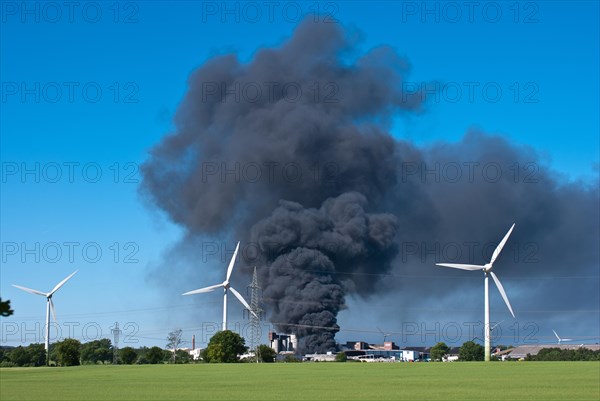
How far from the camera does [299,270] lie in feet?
406

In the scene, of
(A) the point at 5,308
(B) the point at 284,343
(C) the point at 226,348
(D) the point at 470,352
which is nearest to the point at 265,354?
(C) the point at 226,348

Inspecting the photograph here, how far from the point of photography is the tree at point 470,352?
412 feet

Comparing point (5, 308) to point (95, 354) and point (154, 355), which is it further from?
point (95, 354)

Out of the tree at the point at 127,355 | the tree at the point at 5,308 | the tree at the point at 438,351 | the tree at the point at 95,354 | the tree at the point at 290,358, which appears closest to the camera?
the tree at the point at 5,308

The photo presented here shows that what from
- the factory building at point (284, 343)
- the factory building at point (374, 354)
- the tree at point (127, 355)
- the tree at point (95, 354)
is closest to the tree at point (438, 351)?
the factory building at point (374, 354)

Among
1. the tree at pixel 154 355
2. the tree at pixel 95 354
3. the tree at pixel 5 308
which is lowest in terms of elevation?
the tree at pixel 95 354

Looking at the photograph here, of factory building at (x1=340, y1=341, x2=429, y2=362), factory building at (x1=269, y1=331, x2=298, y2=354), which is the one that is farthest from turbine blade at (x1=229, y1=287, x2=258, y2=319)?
factory building at (x1=340, y1=341, x2=429, y2=362)

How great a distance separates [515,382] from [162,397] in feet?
66.6

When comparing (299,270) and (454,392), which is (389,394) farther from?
(299,270)

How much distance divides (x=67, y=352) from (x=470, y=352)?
63566mm

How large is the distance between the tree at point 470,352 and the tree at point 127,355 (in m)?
52.0

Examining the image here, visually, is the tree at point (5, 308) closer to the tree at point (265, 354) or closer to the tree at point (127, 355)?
the tree at point (265, 354)

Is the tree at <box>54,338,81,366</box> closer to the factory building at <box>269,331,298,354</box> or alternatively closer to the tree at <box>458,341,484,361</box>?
the factory building at <box>269,331,298,354</box>

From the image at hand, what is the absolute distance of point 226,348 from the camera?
10062 cm
